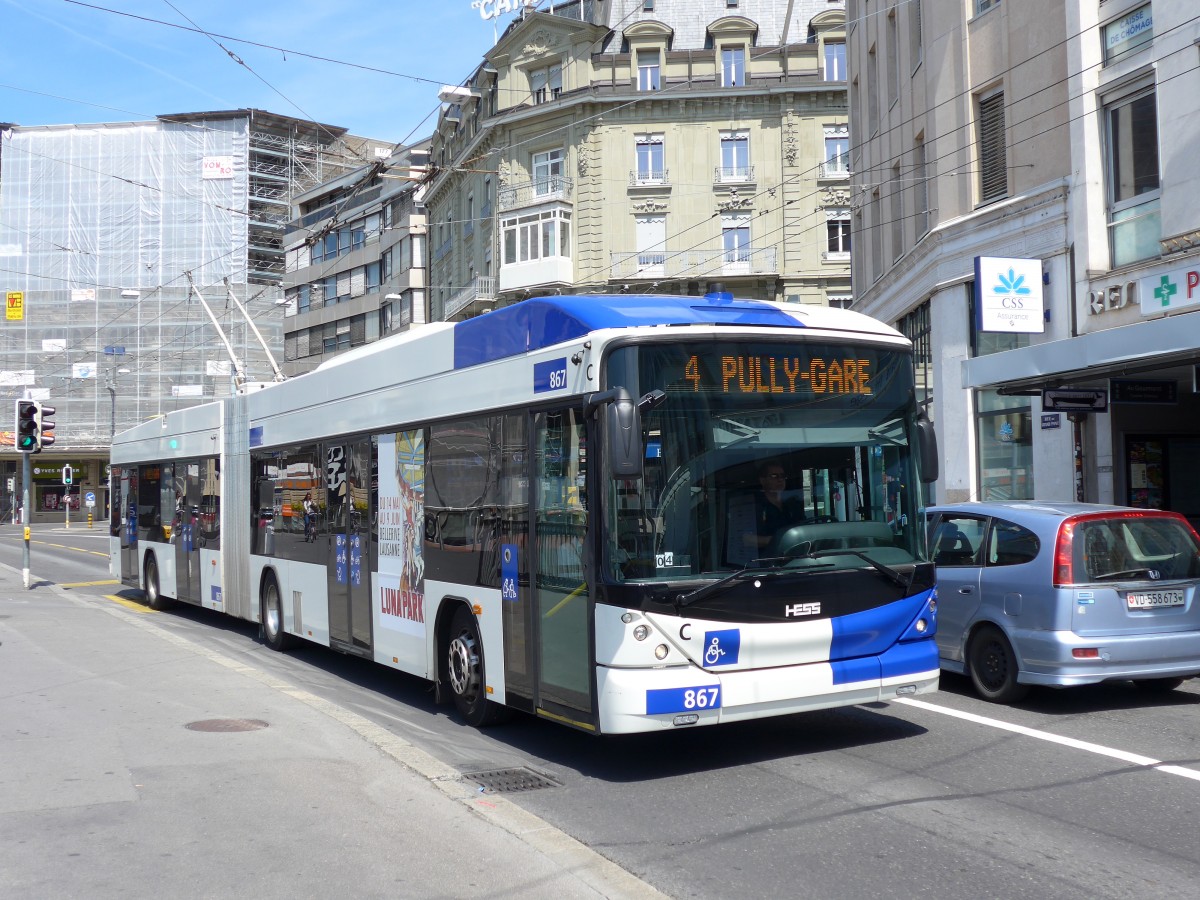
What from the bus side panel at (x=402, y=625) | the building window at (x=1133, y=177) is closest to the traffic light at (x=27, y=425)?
the bus side panel at (x=402, y=625)

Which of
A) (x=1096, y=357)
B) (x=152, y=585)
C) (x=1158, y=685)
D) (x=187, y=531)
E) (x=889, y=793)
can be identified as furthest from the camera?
(x=152, y=585)

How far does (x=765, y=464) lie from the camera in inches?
276

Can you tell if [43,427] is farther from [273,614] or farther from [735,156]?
[735,156]

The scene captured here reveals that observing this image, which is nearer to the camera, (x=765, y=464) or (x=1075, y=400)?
(x=765, y=464)

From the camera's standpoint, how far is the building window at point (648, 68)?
45406mm

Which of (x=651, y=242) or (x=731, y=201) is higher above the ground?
(x=731, y=201)

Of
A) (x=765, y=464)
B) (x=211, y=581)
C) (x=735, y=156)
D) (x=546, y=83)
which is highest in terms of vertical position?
(x=546, y=83)

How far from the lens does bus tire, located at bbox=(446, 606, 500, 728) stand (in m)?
8.52

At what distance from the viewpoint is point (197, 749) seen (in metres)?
7.49

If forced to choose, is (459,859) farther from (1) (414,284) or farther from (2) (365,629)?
(1) (414,284)

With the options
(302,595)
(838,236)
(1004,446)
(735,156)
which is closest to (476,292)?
(735,156)

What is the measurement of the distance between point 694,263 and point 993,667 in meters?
34.8

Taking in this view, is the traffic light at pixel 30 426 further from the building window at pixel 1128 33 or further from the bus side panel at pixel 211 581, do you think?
the building window at pixel 1128 33

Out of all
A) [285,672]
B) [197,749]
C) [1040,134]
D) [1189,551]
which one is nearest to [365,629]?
[285,672]
